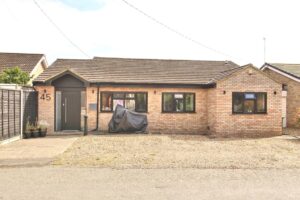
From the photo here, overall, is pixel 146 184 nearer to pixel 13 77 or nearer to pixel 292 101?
pixel 292 101

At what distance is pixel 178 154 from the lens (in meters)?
12.4

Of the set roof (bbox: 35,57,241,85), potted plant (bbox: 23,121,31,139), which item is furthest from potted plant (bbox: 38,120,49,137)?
roof (bbox: 35,57,241,85)

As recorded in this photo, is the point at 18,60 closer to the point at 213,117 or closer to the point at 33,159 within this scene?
the point at 213,117

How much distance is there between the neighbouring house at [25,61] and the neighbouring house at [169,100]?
1187 centimetres

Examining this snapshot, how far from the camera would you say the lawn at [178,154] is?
412 inches

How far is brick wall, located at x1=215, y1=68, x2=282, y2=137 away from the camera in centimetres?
1922

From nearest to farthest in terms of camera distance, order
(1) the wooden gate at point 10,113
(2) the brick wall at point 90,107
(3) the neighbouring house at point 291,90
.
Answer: (1) the wooden gate at point 10,113
(2) the brick wall at point 90,107
(3) the neighbouring house at point 291,90

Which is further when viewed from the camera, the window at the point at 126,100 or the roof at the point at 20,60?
the roof at the point at 20,60

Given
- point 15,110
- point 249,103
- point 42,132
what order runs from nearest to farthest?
1. point 15,110
2. point 42,132
3. point 249,103

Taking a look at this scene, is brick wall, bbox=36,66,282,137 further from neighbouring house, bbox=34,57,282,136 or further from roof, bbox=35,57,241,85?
roof, bbox=35,57,241,85

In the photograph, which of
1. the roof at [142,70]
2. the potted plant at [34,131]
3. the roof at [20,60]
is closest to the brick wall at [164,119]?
the roof at [142,70]

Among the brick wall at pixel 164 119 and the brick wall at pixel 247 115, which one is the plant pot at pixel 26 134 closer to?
the brick wall at pixel 164 119

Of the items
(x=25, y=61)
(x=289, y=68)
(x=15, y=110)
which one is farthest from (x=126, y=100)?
(x=25, y=61)

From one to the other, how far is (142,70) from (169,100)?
2.99m
